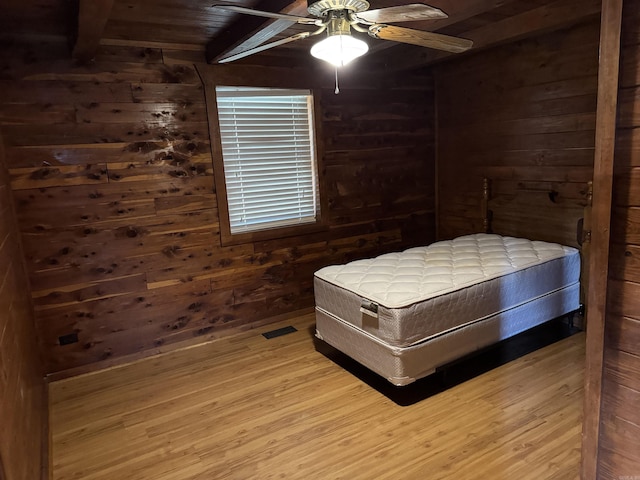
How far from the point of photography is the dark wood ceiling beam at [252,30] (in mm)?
2211

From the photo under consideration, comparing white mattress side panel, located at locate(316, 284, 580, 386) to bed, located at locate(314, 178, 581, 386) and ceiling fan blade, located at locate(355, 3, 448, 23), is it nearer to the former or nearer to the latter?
bed, located at locate(314, 178, 581, 386)

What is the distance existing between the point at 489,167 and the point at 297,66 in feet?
6.70

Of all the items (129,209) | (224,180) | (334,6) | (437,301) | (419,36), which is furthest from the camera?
(224,180)

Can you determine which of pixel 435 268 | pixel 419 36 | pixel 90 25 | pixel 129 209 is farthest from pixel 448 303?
pixel 90 25

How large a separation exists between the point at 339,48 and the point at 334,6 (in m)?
0.20

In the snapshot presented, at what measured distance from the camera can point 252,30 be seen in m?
2.62

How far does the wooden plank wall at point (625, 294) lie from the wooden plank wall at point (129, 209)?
291 centimetres

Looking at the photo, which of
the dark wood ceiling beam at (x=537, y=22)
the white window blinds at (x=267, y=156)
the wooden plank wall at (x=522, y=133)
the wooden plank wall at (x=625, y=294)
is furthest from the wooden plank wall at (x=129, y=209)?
the wooden plank wall at (x=625, y=294)

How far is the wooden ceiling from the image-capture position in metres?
2.40

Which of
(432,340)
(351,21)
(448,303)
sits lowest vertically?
(432,340)

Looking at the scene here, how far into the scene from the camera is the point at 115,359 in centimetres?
337

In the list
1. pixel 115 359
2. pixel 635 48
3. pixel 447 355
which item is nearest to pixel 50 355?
pixel 115 359

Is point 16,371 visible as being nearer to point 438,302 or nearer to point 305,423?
point 305,423

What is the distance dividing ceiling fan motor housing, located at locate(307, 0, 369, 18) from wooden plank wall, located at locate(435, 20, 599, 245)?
2311 mm
